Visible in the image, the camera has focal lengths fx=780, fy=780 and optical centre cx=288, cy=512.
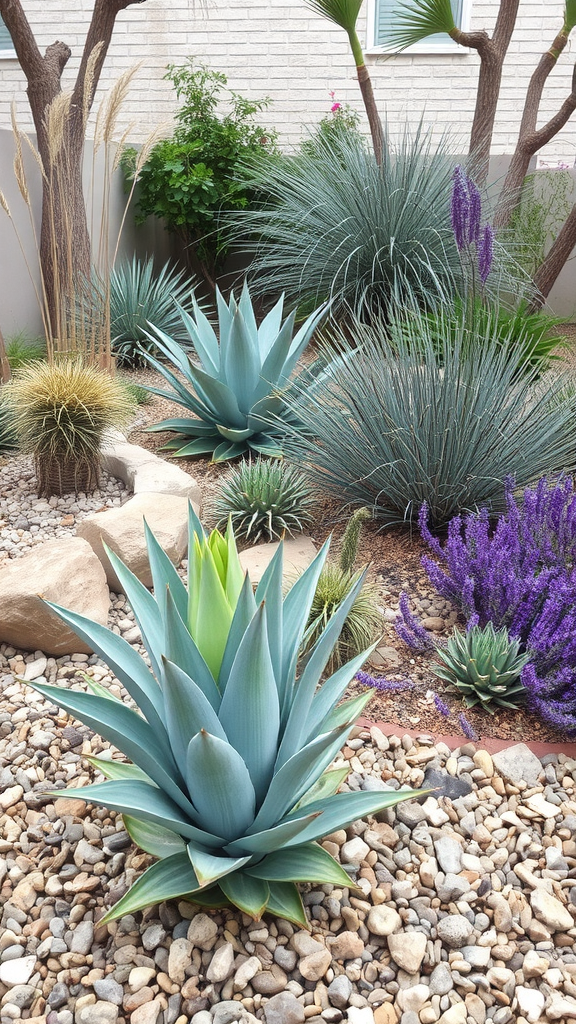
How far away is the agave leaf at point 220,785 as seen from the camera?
1256 mm

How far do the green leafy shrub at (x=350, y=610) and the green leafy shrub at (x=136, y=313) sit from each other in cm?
394

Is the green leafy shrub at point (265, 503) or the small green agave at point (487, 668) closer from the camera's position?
the small green agave at point (487, 668)

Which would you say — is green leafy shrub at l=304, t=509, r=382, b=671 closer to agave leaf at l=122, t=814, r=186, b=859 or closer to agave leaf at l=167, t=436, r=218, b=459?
agave leaf at l=122, t=814, r=186, b=859

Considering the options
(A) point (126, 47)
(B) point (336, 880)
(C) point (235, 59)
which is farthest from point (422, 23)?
(B) point (336, 880)

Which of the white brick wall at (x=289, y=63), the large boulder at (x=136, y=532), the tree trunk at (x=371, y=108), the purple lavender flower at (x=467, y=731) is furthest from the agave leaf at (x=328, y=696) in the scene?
the white brick wall at (x=289, y=63)

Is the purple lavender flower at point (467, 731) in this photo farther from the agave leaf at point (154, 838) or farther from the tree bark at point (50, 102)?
the tree bark at point (50, 102)

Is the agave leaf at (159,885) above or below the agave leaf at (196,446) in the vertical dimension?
above

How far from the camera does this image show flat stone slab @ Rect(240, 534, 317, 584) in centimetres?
277

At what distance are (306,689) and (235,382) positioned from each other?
2838 mm

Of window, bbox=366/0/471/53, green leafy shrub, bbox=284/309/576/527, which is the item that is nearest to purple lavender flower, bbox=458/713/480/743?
green leafy shrub, bbox=284/309/576/527

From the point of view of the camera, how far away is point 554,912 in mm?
1555

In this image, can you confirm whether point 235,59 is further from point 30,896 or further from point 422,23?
point 30,896

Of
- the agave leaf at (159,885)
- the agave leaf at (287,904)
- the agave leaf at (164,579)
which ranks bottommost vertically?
the agave leaf at (287,904)

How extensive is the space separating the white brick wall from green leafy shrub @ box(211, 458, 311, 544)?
5.89 meters
